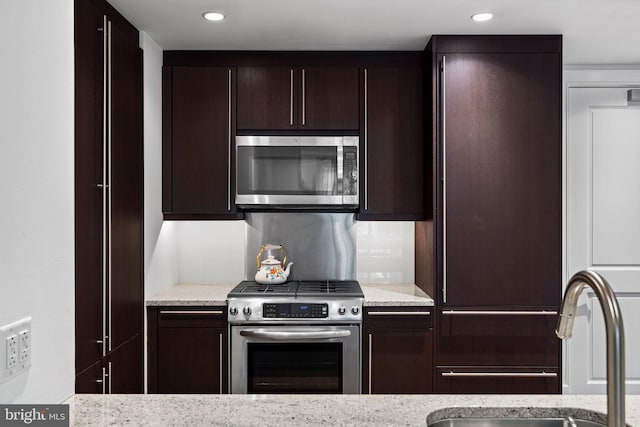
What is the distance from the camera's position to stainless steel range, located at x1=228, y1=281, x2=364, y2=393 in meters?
2.91

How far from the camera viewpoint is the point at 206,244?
3.57 meters

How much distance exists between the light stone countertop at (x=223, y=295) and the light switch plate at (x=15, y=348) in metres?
1.70

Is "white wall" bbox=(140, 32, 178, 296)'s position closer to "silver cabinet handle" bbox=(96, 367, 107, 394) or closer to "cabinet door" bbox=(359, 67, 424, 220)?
"silver cabinet handle" bbox=(96, 367, 107, 394)

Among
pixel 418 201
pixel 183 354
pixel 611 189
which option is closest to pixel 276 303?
pixel 183 354

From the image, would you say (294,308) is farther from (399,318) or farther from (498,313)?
(498,313)

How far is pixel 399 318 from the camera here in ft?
9.56

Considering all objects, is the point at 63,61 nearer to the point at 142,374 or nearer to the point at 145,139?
the point at 145,139

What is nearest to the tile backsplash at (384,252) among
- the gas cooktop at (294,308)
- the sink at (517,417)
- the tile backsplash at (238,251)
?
the tile backsplash at (238,251)

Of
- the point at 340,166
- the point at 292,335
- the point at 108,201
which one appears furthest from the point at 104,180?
the point at 340,166

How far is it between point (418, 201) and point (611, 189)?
143cm

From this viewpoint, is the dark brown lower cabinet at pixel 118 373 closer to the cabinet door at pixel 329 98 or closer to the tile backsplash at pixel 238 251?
the tile backsplash at pixel 238 251

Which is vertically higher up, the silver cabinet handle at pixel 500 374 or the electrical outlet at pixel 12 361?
the electrical outlet at pixel 12 361

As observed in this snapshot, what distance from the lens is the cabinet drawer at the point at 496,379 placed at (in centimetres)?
289

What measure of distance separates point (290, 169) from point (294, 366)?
3.77 ft
